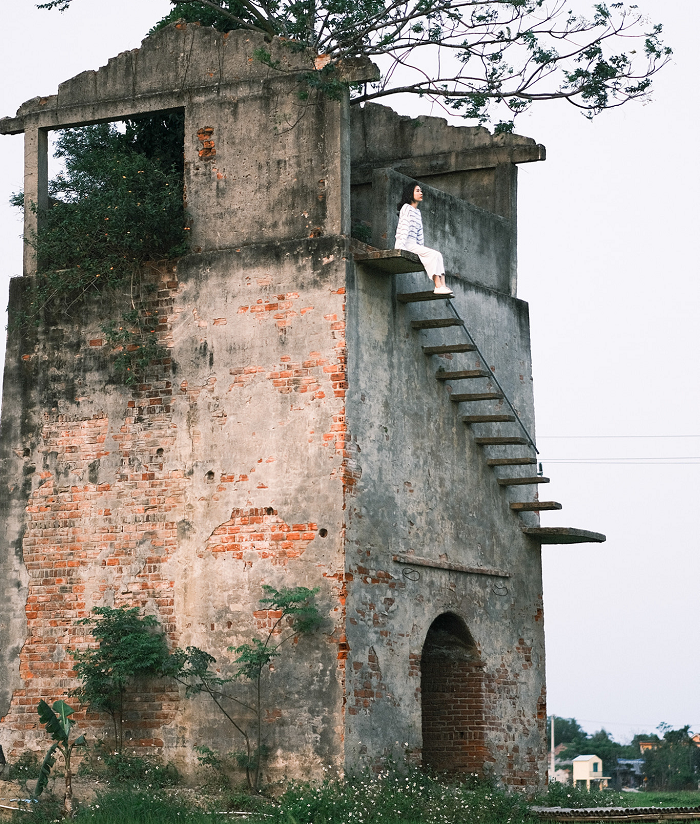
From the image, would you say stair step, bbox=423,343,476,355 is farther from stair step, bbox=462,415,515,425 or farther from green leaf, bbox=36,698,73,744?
green leaf, bbox=36,698,73,744

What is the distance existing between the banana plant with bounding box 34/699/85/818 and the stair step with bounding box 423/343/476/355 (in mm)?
5320

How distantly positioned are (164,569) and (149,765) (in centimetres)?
199

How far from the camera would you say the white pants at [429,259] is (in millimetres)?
15000

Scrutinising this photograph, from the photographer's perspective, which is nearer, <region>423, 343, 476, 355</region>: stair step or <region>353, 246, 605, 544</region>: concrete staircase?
<region>353, 246, 605, 544</region>: concrete staircase

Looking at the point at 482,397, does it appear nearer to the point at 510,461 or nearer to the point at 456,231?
the point at 510,461

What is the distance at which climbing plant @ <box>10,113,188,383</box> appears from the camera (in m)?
15.6

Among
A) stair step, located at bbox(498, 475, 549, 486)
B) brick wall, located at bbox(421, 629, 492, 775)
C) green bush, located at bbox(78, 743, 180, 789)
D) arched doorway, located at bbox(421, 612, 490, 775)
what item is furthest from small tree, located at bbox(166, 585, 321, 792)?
stair step, located at bbox(498, 475, 549, 486)

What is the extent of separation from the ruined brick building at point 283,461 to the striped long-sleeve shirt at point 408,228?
36 centimetres

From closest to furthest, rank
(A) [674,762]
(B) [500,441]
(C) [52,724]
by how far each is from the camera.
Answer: (C) [52,724]
(B) [500,441]
(A) [674,762]

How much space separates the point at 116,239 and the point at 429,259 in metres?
3.46

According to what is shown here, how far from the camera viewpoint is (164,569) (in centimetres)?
1506

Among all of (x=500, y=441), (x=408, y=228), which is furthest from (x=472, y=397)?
(x=408, y=228)

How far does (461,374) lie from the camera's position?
1570 centimetres

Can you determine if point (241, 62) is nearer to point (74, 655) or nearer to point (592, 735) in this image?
point (74, 655)
